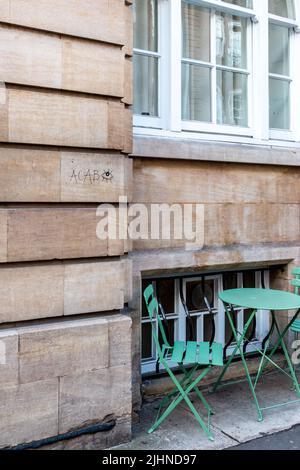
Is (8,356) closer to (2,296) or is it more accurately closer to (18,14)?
(2,296)

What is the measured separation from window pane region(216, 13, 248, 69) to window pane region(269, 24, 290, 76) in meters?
0.44

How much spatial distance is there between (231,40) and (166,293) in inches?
113

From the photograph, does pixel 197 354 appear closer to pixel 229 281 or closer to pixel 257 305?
pixel 257 305

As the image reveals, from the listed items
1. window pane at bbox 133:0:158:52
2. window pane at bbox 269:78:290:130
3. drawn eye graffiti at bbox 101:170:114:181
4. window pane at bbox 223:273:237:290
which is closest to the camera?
drawn eye graffiti at bbox 101:170:114:181

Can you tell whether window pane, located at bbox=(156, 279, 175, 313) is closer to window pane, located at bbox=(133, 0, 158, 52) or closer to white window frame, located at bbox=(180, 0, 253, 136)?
white window frame, located at bbox=(180, 0, 253, 136)

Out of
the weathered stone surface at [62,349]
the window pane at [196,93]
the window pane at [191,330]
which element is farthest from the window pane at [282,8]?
the weathered stone surface at [62,349]

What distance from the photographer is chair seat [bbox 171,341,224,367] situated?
12.2 feet

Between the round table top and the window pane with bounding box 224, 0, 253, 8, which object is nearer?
the round table top

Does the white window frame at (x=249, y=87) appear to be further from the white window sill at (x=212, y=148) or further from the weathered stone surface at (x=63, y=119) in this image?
the weathered stone surface at (x=63, y=119)

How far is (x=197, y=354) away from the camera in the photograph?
3.88 m

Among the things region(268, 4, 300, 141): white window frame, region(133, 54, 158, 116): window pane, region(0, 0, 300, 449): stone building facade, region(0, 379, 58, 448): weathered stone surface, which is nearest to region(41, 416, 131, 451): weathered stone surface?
region(0, 0, 300, 449): stone building facade

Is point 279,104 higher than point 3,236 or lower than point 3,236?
higher

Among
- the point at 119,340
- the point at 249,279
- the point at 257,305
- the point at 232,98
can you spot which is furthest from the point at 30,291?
the point at 232,98

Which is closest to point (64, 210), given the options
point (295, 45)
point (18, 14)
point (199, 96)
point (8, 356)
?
point (8, 356)
